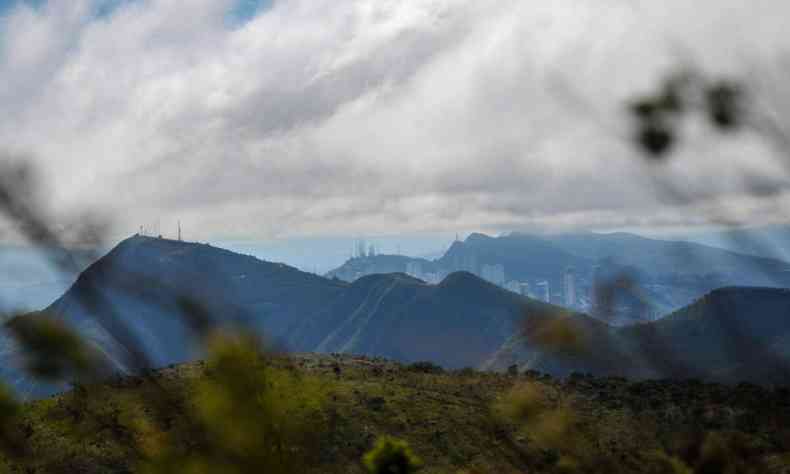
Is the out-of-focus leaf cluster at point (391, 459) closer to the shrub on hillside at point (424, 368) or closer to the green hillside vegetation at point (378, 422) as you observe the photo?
the green hillside vegetation at point (378, 422)

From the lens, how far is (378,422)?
153 feet

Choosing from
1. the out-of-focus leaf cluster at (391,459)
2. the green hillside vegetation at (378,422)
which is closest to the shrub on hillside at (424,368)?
the green hillside vegetation at (378,422)

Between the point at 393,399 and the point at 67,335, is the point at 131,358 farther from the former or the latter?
the point at 393,399

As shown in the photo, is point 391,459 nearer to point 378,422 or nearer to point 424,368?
point 378,422

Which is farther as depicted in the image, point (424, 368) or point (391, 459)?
point (424, 368)

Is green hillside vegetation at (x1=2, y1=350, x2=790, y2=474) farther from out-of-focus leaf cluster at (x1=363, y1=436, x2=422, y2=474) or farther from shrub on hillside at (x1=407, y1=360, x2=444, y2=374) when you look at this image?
shrub on hillside at (x1=407, y1=360, x2=444, y2=374)

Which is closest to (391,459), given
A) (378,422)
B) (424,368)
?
(378,422)

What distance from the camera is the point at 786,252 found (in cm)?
672

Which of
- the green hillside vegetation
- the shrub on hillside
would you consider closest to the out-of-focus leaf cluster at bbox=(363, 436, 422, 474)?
the green hillside vegetation

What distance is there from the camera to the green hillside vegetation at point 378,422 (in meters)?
5.11

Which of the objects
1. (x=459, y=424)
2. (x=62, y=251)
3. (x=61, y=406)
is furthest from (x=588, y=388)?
(x=62, y=251)

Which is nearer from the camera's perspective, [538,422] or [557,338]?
[557,338]

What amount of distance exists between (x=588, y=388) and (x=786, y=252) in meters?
53.5

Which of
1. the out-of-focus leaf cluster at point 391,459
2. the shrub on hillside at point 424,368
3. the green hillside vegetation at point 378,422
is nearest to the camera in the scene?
the out-of-focus leaf cluster at point 391,459
